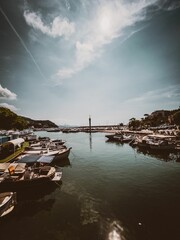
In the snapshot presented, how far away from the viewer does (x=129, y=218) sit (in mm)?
14258

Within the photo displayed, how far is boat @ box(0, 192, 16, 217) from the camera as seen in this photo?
14.3 meters

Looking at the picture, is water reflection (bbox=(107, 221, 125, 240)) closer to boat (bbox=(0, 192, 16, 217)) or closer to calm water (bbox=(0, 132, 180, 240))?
calm water (bbox=(0, 132, 180, 240))

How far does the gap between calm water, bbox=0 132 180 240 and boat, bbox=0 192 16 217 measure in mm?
556

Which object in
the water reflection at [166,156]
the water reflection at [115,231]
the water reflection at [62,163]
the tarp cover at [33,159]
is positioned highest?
the tarp cover at [33,159]

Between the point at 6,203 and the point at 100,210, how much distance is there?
900cm

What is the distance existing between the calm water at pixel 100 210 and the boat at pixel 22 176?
134 cm

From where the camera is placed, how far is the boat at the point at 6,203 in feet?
47.1

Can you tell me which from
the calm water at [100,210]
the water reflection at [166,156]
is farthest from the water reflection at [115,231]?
the water reflection at [166,156]

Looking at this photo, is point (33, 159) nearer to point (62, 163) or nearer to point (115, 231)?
point (62, 163)

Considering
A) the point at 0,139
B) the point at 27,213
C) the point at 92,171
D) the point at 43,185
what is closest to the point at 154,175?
the point at 92,171

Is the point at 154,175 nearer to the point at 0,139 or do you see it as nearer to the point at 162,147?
the point at 162,147

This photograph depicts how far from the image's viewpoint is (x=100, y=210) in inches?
618

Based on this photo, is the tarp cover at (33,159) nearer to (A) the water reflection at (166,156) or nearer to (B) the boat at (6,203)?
(B) the boat at (6,203)

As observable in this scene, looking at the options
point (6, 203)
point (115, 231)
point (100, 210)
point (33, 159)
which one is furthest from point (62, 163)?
point (115, 231)
